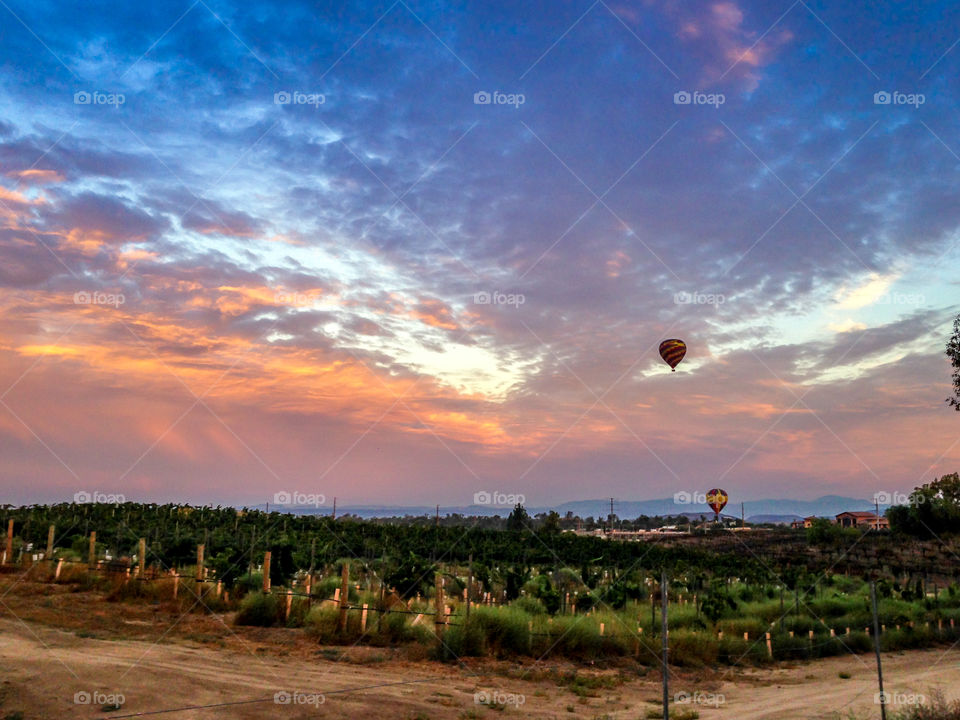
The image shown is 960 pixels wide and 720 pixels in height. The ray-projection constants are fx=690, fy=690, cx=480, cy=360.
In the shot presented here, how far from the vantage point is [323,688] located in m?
14.3

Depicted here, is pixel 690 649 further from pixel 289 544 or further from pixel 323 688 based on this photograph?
pixel 289 544

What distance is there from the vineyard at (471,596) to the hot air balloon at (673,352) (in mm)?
11514

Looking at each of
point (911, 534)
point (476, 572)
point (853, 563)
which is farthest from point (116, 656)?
point (911, 534)

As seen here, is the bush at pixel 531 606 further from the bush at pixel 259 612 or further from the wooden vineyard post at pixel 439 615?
the bush at pixel 259 612

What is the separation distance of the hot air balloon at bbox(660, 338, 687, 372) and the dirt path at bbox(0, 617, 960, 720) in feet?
66.2

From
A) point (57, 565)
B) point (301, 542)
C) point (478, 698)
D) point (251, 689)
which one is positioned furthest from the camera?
point (301, 542)

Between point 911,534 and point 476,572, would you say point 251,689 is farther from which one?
point 911,534

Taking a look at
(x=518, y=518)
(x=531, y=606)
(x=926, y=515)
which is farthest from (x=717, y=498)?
(x=518, y=518)

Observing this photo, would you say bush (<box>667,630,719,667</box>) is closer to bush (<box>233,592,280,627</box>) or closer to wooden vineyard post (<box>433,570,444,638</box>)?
wooden vineyard post (<box>433,570,444,638</box>)

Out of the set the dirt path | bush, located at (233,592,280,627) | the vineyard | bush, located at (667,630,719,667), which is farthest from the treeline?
bush, located at (667,630,719,667)

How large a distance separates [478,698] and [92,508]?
4918 cm

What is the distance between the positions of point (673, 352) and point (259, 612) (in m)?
26.1

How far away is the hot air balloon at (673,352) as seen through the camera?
38531 mm

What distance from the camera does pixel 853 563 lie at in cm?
5650
